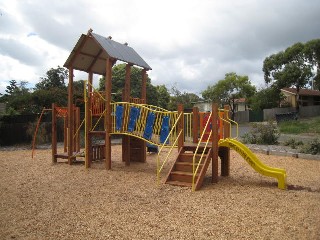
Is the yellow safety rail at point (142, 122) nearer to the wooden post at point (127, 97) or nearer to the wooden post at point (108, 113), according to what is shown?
the wooden post at point (108, 113)

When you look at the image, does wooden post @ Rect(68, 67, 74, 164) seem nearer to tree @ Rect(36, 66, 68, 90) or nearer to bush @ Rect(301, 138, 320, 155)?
bush @ Rect(301, 138, 320, 155)

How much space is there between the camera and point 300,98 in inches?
1938

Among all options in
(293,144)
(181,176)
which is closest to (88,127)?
(181,176)

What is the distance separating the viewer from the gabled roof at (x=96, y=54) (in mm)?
10258

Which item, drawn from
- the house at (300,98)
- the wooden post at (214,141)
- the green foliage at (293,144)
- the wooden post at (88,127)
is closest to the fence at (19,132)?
the wooden post at (88,127)

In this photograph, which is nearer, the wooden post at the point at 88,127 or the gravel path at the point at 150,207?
the gravel path at the point at 150,207

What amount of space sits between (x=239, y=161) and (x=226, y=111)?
3.52m

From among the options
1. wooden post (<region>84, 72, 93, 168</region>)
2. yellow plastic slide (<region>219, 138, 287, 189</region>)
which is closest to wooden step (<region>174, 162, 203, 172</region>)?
yellow plastic slide (<region>219, 138, 287, 189</region>)

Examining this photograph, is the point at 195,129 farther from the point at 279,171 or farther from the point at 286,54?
the point at 286,54

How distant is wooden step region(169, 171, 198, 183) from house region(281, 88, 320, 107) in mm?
42229

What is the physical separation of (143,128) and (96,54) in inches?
155

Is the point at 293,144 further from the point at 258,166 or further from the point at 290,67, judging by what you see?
the point at 290,67

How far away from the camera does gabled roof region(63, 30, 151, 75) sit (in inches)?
404

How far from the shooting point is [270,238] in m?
4.28
